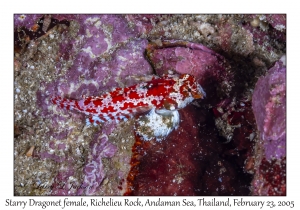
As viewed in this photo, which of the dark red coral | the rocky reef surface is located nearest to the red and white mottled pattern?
the rocky reef surface

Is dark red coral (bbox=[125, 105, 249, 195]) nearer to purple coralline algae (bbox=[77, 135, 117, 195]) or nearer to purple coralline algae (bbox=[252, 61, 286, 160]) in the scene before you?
purple coralline algae (bbox=[77, 135, 117, 195])

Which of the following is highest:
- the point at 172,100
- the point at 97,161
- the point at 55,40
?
the point at 55,40

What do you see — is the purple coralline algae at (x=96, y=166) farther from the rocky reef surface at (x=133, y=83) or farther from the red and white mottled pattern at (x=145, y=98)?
the red and white mottled pattern at (x=145, y=98)

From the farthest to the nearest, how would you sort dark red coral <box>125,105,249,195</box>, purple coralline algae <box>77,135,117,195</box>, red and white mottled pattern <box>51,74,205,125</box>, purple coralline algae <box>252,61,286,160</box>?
purple coralline algae <box>77,135,117,195</box> → red and white mottled pattern <box>51,74,205,125</box> → dark red coral <box>125,105,249,195</box> → purple coralline algae <box>252,61,286,160</box>

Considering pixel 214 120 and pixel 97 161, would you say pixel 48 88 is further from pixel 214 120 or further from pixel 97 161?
pixel 214 120

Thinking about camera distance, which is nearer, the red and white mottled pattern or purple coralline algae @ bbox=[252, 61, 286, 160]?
purple coralline algae @ bbox=[252, 61, 286, 160]

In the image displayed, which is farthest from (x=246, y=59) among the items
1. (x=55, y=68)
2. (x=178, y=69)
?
(x=55, y=68)

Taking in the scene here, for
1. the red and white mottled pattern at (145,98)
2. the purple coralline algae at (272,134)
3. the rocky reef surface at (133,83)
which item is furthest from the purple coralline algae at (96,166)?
the purple coralline algae at (272,134)

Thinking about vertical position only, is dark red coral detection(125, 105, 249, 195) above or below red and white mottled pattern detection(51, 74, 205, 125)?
below
